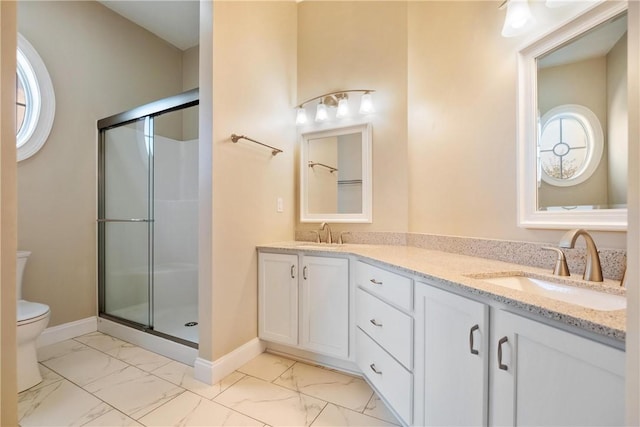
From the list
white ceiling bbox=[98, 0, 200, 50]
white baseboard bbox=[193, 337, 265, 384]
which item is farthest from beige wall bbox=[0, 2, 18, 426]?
white ceiling bbox=[98, 0, 200, 50]

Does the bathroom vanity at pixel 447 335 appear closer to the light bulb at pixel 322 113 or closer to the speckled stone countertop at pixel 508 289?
the speckled stone countertop at pixel 508 289

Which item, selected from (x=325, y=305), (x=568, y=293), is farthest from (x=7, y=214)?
(x=568, y=293)

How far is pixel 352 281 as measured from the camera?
5.72ft

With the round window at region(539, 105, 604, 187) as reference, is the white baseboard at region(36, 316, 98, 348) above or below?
below

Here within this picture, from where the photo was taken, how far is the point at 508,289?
35.2 inches

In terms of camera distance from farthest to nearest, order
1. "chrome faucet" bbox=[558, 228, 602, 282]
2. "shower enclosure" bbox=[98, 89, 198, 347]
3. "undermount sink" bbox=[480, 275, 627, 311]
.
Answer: "shower enclosure" bbox=[98, 89, 198, 347] < "chrome faucet" bbox=[558, 228, 602, 282] < "undermount sink" bbox=[480, 275, 627, 311]

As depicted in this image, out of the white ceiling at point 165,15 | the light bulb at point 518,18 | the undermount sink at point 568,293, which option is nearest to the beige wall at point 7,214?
the undermount sink at point 568,293

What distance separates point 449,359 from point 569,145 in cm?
115

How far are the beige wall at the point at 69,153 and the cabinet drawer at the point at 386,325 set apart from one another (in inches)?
99.2

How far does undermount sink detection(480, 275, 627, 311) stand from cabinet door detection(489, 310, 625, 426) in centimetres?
33

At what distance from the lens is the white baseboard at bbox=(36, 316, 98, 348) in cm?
212

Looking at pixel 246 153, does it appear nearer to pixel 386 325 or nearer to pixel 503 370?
pixel 386 325

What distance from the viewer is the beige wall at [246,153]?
1.73 metres

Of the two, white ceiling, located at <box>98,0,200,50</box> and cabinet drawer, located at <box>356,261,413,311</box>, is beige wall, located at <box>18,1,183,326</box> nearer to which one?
white ceiling, located at <box>98,0,200,50</box>
